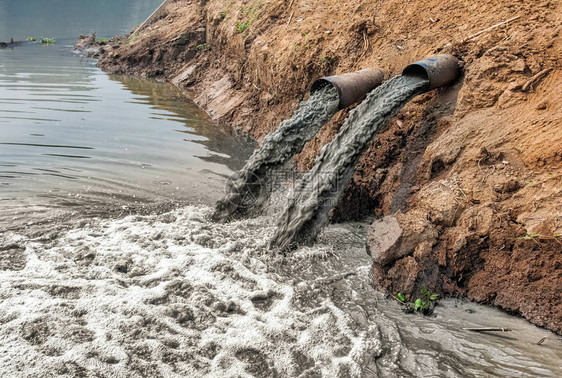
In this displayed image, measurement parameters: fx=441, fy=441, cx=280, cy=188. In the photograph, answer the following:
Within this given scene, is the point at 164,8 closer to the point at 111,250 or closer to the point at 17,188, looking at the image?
the point at 17,188

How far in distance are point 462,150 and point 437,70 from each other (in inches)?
39.8

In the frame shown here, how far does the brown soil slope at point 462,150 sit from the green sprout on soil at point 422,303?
0.07m

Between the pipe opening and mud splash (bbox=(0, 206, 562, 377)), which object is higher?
the pipe opening

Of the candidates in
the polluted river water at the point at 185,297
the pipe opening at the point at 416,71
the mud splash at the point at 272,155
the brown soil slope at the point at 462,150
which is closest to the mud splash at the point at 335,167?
the pipe opening at the point at 416,71

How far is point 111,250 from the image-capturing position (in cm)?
438

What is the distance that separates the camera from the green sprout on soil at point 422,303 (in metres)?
3.64

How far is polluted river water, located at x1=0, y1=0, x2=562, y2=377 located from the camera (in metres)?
3.06

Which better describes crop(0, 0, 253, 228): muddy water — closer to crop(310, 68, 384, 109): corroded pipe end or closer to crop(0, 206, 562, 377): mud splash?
crop(0, 206, 562, 377): mud splash

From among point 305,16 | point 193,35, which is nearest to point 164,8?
point 193,35

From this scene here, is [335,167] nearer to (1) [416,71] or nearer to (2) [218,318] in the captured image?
(1) [416,71]

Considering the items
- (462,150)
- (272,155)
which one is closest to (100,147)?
(272,155)

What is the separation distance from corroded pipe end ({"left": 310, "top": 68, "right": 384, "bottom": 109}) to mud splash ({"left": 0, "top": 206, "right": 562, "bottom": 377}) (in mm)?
1870

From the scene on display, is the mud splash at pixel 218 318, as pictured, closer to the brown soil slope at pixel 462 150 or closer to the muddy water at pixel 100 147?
the brown soil slope at pixel 462 150

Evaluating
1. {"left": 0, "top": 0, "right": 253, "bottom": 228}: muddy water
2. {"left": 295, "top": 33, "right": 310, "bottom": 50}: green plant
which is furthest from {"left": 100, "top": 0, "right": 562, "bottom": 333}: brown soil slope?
{"left": 0, "top": 0, "right": 253, "bottom": 228}: muddy water
